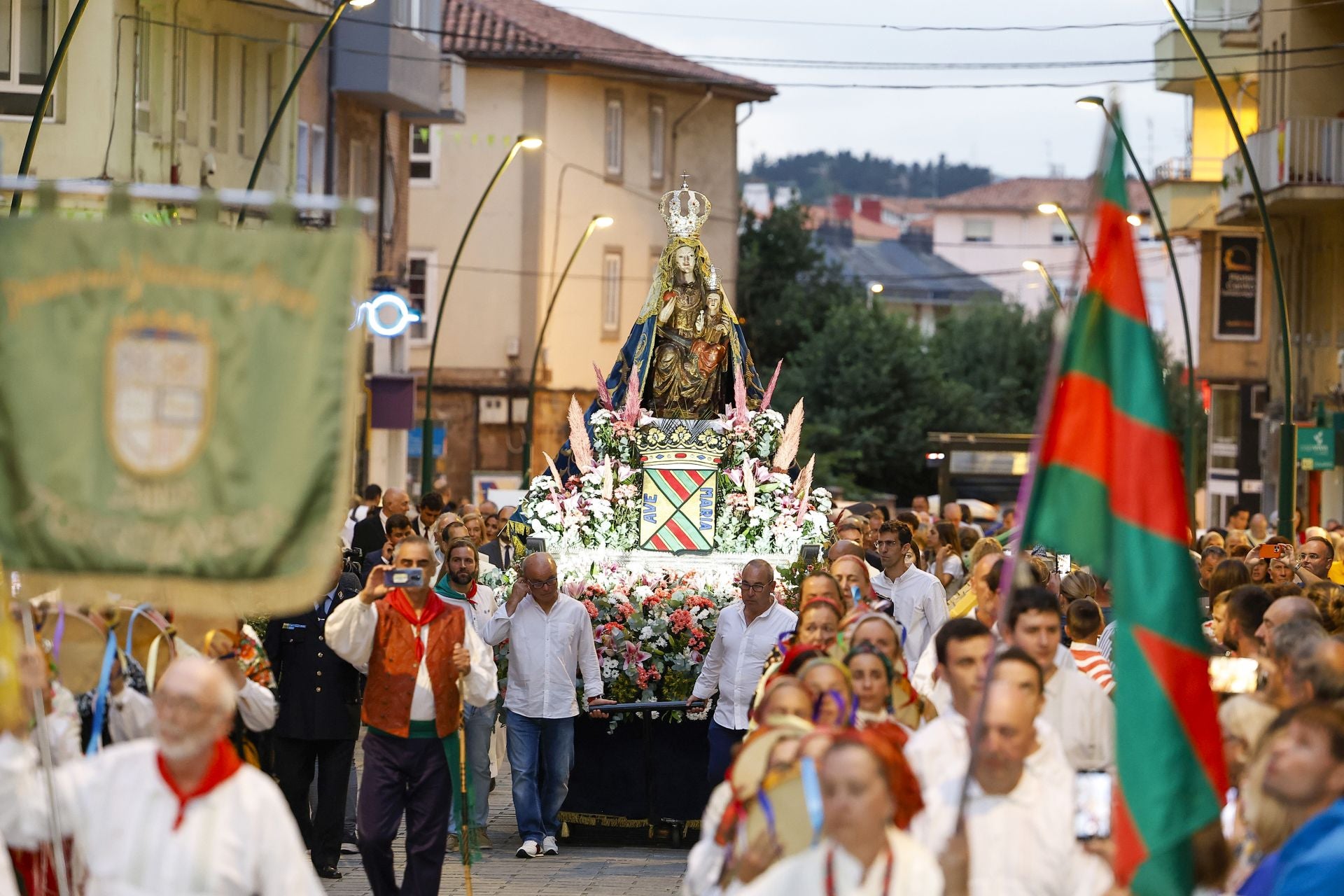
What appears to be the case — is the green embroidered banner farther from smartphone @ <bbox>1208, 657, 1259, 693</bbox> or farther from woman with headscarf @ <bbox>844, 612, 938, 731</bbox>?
smartphone @ <bbox>1208, 657, 1259, 693</bbox>

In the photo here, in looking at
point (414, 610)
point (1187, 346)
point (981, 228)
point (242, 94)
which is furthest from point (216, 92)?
point (981, 228)

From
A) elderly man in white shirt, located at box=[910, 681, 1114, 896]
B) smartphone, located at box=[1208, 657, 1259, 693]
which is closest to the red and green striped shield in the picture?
smartphone, located at box=[1208, 657, 1259, 693]

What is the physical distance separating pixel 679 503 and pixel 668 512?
0.35 ft

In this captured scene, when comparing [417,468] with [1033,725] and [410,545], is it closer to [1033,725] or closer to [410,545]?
[410,545]

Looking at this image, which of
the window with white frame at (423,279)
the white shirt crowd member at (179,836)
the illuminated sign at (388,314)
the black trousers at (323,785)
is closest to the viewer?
the white shirt crowd member at (179,836)

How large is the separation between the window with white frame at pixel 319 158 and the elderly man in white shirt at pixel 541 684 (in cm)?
2501

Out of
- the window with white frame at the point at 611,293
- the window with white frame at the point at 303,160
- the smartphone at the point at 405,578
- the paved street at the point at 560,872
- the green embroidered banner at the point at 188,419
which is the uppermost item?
the window with white frame at the point at 303,160

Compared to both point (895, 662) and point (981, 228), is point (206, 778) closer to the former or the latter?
point (895, 662)

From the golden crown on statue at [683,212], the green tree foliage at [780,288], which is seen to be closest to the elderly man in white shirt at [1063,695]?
the golden crown on statue at [683,212]

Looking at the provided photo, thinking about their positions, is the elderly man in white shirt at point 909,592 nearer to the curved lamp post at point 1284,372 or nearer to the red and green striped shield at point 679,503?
the red and green striped shield at point 679,503

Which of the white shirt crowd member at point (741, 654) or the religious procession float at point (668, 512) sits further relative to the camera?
the religious procession float at point (668, 512)

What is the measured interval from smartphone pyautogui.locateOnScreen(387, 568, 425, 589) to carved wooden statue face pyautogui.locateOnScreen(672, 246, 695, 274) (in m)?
7.87

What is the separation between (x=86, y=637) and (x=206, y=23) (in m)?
24.7

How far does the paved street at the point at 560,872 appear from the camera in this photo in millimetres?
13550
